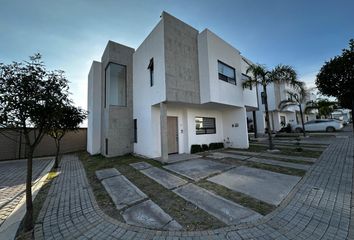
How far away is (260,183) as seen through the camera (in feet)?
15.1

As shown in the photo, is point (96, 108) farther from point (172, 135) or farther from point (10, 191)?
point (10, 191)

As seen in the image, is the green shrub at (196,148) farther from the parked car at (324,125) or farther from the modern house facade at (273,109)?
the parked car at (324,125)

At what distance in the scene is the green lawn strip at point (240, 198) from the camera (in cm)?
321

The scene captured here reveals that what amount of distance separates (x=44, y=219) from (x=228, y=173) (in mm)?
5508

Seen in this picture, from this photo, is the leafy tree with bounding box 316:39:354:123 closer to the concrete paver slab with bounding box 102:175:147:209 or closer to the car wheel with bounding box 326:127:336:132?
the concrete paver slab with bounding box 102:175:147:209

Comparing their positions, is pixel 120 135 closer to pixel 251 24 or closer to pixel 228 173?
pixel 228 173

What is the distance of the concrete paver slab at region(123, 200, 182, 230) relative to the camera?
277 cm

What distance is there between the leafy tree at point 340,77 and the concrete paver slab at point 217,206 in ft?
27.3

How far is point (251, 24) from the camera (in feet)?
29.1

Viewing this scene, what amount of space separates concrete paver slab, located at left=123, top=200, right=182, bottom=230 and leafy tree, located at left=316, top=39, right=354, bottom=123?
9.71m

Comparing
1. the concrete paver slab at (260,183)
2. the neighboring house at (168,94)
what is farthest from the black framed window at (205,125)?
the concrete paver slab at (260,183)

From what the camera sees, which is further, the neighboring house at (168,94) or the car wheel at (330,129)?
the car wheel at (330,129)

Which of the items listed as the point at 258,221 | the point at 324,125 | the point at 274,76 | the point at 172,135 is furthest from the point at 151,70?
the point at 324,125

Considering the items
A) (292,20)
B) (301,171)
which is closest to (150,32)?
(292,20)
